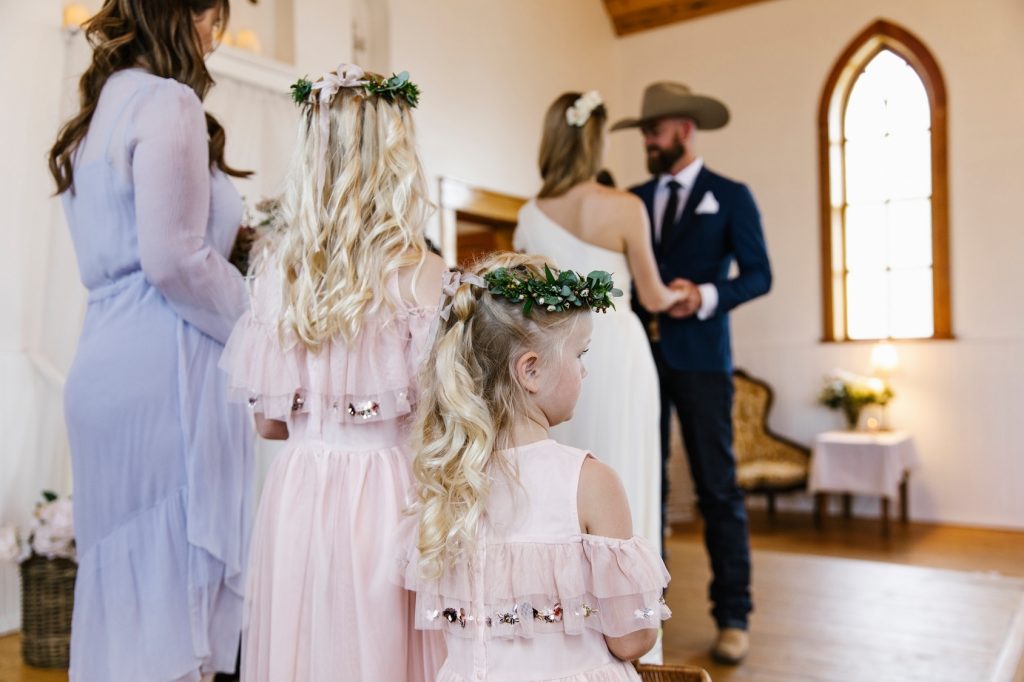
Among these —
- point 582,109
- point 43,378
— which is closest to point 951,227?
point 582,109

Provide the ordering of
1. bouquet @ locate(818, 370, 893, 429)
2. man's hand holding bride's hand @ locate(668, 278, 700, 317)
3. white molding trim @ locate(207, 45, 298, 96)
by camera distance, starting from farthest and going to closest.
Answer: bouquet @ locate(818, 370, 893, 429)
white molding trim @ locate(207, 45, 298, 96)
man's hand holding bride's hand @ locate(668, 278, 700, 317)

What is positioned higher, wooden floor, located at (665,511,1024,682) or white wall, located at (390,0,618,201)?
white wall, located at (390,0,618,201)

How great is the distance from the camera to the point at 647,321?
10.2ft

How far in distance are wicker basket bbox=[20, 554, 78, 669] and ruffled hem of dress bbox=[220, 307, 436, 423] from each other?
72.6 inches

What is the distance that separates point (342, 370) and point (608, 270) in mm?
1236

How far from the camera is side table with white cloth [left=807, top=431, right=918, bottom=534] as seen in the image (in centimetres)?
625

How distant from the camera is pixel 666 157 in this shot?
10.9 ft

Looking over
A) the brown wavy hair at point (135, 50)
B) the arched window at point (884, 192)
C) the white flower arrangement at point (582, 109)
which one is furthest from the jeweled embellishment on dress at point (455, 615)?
the arched window at point (884, 192)

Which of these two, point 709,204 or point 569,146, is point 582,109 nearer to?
point 569,146

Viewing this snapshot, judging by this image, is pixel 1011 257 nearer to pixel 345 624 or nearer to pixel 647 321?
pixel 647 321

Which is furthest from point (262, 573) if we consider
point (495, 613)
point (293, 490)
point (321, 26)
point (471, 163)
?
point (471, 163)

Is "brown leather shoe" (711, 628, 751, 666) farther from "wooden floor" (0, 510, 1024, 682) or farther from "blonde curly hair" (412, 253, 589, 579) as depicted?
"blonde curly hair" (412, 253, 589, 579)

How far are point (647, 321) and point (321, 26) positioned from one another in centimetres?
318

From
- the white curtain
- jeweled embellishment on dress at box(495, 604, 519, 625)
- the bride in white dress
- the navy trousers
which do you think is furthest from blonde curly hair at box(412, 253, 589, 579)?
the white curtain
